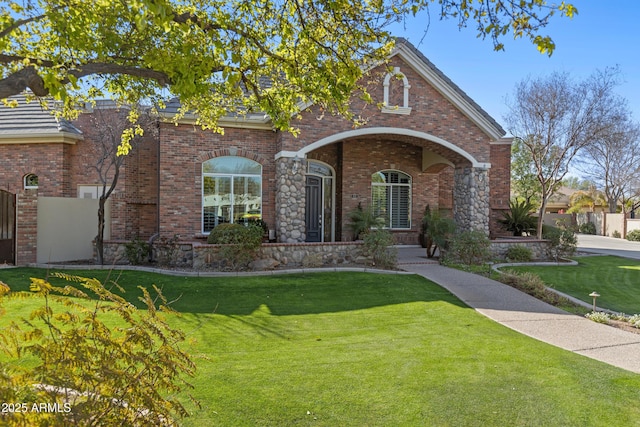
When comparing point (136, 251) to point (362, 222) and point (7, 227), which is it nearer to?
point (7, 227)

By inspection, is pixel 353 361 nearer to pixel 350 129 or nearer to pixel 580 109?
pixel 350 129

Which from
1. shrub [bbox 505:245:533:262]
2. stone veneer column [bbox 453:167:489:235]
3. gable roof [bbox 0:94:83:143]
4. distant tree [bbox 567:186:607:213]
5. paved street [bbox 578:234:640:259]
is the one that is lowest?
paved street [bbox 578:234:640:259]

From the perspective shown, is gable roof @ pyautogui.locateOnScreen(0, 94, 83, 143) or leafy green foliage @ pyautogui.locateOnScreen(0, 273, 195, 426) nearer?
leafy green foliage @ pyautogui.locateOnScreen(0, 273, 195, 426)

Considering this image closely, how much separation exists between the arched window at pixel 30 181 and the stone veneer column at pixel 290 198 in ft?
31.9

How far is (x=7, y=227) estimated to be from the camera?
11.6 meters

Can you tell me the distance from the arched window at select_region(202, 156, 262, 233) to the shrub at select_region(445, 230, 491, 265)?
655 centimetres

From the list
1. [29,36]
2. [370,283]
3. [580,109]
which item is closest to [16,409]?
[29,36]

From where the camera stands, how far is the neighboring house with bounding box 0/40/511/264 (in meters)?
13.1

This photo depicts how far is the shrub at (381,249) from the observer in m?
11.9

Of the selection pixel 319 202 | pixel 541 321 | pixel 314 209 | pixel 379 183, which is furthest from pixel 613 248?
pixel 541 321

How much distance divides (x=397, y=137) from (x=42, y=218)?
11.5 m

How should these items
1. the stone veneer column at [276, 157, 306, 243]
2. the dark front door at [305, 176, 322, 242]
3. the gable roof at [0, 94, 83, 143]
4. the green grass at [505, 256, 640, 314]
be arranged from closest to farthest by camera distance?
1. the green grass at [505, 256, 640, 314]
2. the stone veneer column at [276, 157, 306, 243]
3. the gable roof at [0, 94, 83, 143]
4. the dark front door at [305, 176, 322, 242]

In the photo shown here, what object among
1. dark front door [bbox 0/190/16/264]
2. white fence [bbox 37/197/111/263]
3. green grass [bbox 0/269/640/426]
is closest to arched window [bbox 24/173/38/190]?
white fence [bbox 37/197/111/263]

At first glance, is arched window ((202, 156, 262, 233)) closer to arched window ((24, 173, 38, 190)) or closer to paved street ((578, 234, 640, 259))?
arched window ((24, 173, 38, 190))
